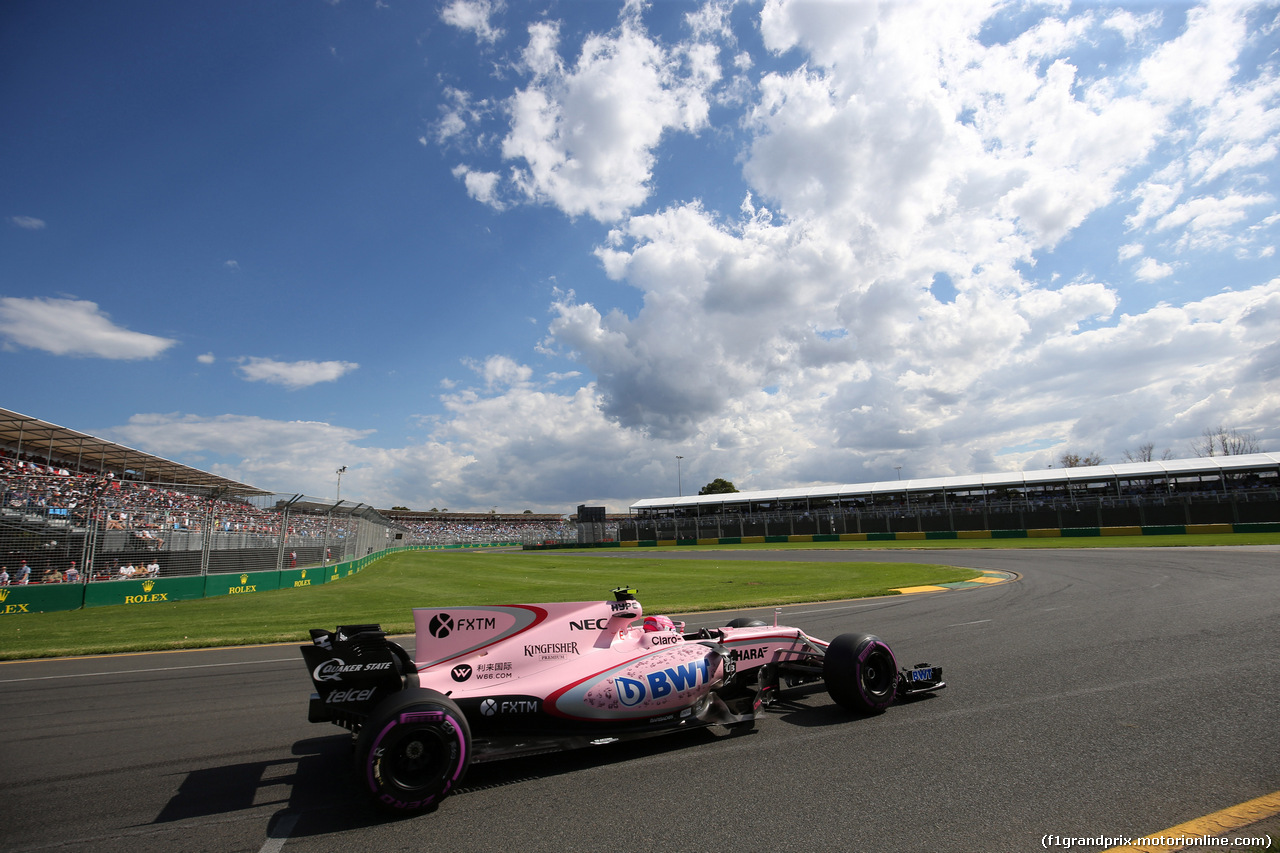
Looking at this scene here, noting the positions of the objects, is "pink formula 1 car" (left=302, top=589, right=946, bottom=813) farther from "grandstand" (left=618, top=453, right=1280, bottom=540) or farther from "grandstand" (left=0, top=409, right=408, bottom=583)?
"grandstand" (left=618, top=453, right=1280, bottom=540)

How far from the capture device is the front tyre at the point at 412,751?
3.74 m

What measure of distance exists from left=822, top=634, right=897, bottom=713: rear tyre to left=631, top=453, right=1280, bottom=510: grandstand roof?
64.7m

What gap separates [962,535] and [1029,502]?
6.78 meters

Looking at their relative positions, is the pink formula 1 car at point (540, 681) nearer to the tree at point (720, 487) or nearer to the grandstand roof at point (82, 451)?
the grandstand roof at point (82, 451)

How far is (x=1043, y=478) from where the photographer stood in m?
59.3

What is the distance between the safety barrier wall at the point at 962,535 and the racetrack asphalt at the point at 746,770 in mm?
43693

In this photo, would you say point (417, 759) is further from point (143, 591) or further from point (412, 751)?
point (143, 591)

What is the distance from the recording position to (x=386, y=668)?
4238 millimetres

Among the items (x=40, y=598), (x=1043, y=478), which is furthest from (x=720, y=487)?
(x=40, y=598)

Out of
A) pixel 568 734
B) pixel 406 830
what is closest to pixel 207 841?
pixel 406 830

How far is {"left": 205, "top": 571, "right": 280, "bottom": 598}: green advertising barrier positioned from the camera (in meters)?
17.6

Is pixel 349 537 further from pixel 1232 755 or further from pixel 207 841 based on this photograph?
pixel 1232 755

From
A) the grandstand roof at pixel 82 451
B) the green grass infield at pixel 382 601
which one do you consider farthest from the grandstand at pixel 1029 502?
the grandstand roof at pixel 82 451

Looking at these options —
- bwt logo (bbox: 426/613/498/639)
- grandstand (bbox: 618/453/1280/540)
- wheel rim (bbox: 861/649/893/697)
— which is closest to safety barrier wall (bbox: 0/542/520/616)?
bwt logo (bbox: 426/613/498/639)
